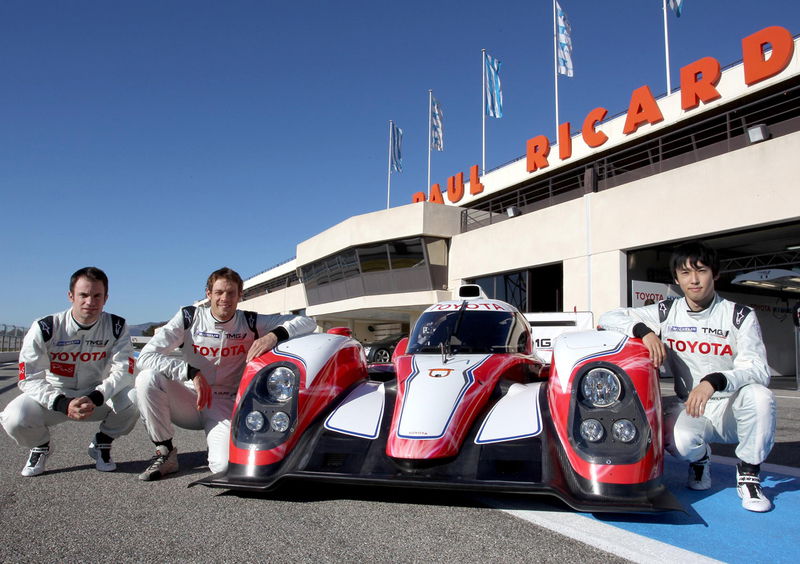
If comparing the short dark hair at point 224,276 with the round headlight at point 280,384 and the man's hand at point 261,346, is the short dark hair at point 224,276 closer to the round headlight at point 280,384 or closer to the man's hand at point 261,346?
the man's hand at point 261,346

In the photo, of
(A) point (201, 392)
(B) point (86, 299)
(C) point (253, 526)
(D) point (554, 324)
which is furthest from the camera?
(D) point (554, 324)

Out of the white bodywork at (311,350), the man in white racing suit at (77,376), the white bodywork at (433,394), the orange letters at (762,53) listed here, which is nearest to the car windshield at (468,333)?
the white bodywork at (433,394)

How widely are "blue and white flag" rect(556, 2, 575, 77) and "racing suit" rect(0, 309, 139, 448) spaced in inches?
938

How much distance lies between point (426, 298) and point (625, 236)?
35.5 feet

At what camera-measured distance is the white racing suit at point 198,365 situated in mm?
3760

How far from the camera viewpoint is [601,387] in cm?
298

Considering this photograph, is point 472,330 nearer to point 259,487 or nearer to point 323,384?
point 323,384

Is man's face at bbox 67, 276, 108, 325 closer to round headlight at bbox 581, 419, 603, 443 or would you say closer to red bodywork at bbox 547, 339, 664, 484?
red bodywork at bbox 547, 339, 664, 484

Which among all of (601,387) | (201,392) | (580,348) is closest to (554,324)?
(580,348)

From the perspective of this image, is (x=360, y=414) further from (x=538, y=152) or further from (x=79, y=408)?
(x=538, y=152)

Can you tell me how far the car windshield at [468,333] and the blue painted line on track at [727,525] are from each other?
4.91 feet

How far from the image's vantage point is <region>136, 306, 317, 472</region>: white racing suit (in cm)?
376

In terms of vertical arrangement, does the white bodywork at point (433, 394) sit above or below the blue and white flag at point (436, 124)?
below

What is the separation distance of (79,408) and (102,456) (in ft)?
1.58
